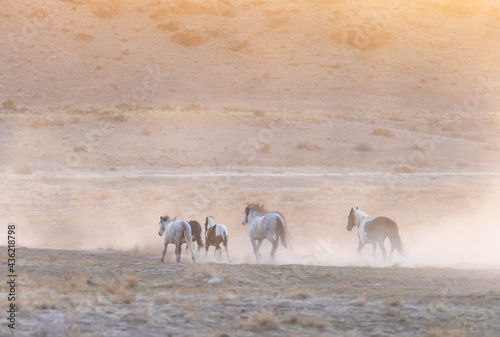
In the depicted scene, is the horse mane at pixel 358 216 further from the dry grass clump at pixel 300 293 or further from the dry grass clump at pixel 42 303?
the dry grass clump at pixel 42 303

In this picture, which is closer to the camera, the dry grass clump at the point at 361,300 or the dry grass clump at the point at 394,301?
the dry grass clump at the point at 394,301

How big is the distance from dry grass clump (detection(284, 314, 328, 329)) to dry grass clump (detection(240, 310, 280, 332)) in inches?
11.2

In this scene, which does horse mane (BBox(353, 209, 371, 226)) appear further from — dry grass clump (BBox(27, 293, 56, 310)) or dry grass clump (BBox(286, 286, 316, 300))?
dry grass clump (BBox(27, 293, 56, 310))

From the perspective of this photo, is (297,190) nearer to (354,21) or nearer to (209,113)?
(209,113)

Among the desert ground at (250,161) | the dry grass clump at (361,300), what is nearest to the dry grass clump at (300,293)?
the desert ground at (250,161)

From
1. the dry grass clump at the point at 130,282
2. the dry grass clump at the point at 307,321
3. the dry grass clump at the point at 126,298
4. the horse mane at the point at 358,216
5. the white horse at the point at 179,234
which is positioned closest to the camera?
the dry grass clump at the point at 307,321

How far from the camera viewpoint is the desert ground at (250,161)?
393 inches

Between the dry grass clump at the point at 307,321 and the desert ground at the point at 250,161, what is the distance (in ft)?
0.06

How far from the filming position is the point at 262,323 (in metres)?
8.81

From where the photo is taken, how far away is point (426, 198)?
1109 inches

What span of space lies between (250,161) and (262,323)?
89.7ft

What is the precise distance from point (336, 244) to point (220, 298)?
1178cm

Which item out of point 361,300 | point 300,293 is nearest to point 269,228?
point 300,293

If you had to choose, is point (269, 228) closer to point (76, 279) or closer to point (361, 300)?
point (76, 279)
